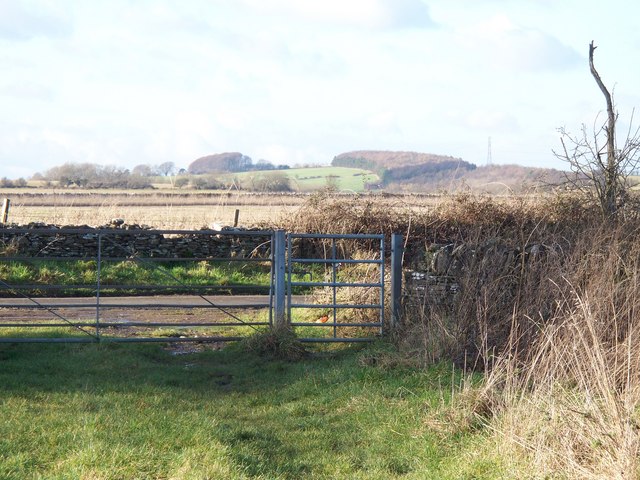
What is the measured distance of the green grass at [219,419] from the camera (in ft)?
20.9

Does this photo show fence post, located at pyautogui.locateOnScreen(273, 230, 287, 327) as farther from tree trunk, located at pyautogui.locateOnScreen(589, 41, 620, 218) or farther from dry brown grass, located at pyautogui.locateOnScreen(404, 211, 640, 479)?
tree trunk, located at pyautogui.locateOnScreen(589, 41, 620, 218)

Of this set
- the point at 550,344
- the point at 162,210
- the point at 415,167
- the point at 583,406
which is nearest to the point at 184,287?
the point at 550,344

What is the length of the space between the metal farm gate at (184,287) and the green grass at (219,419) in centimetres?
132

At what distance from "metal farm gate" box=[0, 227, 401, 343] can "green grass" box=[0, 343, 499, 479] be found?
132 cm

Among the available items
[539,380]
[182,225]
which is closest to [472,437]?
[539,380]

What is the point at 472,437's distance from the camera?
7102 mm

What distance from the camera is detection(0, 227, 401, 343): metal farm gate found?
493 inches

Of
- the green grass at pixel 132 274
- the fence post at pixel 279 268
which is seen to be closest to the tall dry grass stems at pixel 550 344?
the fence post at pixel 279 268

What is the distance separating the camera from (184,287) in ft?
58.3

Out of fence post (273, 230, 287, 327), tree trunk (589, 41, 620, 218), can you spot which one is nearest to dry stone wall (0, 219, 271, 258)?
fence post (273, 230, 287, 327)

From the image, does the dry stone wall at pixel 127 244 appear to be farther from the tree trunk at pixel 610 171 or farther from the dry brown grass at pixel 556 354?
the dry brown grass at pixel 556 354

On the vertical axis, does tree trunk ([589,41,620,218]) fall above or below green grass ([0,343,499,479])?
above

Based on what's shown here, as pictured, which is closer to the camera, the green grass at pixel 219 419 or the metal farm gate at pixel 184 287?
the green grass at pixel 219 419

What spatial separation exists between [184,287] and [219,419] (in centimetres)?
993
